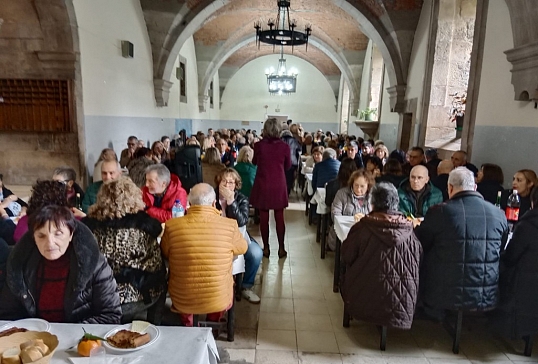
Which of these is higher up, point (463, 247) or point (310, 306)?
point (463, 247)

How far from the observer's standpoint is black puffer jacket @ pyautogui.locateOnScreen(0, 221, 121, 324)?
184 centimetres

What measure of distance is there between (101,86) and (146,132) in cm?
233

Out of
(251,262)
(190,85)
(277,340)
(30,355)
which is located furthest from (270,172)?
(190,85)

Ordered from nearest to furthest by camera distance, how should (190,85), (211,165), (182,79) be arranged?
(211,165) < (182,79) < (190,85)

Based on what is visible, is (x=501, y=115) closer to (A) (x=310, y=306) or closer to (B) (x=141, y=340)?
(A) (x=310, y=306)

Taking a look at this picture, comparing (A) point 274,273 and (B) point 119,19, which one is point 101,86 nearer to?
(B) point 119,19

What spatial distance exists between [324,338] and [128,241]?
5.66 feet

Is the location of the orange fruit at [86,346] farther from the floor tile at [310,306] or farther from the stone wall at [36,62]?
the stone wall at [36,62]

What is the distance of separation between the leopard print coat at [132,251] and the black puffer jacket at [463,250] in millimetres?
1910

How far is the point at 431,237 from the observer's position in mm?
2752

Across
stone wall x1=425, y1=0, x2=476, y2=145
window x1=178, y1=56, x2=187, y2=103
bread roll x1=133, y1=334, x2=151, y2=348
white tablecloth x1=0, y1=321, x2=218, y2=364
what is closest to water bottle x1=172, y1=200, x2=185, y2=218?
white tablecloth x1=0, y1=321, x2=218, y2=364

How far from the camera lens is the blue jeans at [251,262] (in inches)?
137

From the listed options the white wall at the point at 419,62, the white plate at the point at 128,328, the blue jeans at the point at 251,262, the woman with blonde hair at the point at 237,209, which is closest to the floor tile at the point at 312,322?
the woman with blonde hair at the point at 237,209

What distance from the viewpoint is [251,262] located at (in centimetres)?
352
